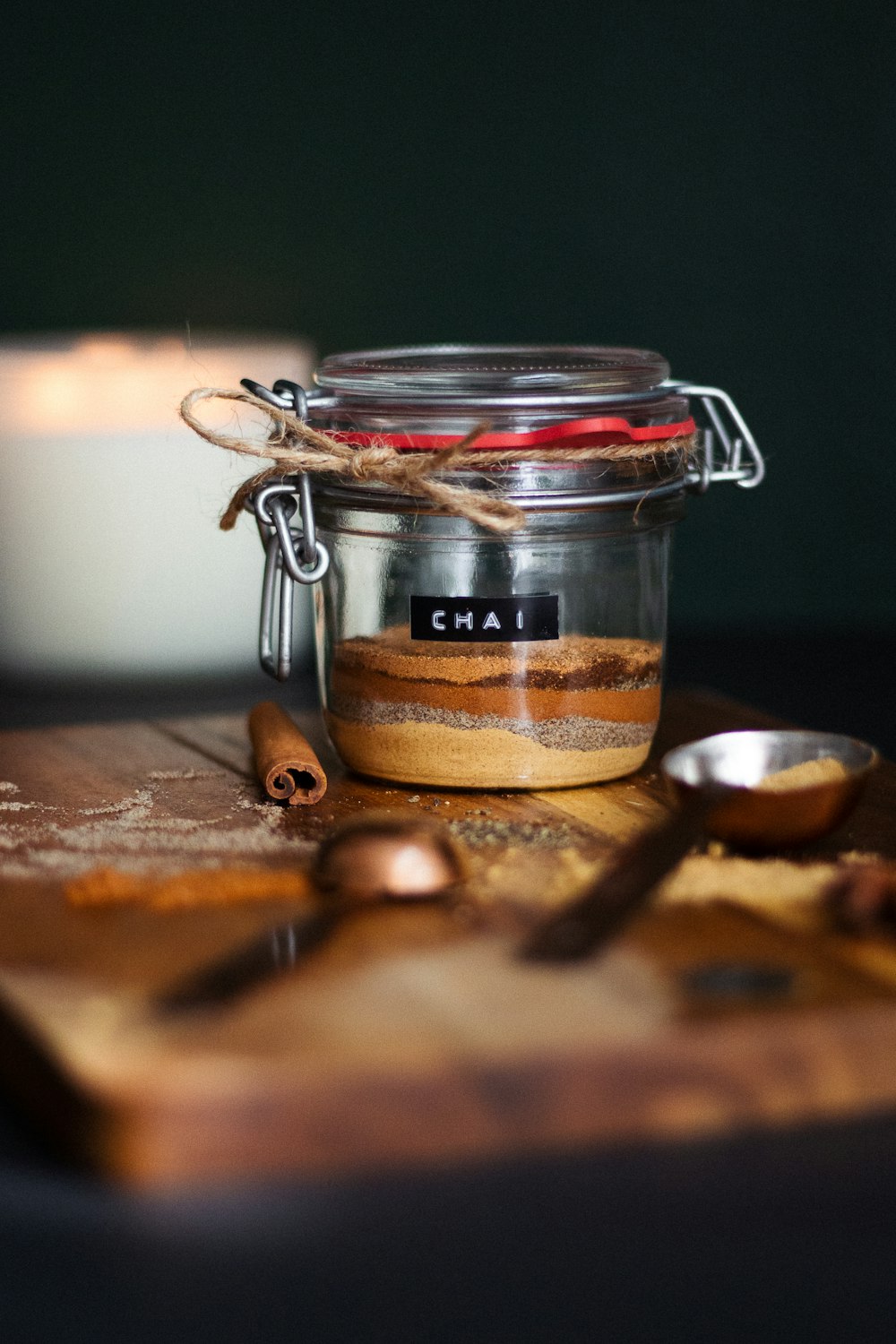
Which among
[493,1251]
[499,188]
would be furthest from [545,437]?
[499,188]

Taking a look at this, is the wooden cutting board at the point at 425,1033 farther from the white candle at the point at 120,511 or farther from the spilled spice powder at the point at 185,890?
the white candle at the point at 120,511

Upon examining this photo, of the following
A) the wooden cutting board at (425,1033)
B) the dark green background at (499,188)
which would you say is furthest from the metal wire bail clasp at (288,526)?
the dark green background at (499,188)

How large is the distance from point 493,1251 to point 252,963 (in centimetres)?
17

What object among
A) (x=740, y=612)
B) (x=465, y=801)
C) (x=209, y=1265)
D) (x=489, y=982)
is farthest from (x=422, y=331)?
(x=209, y=1265)

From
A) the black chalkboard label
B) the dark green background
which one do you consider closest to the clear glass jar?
the black chalkboard label

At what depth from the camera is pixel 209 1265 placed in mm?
434

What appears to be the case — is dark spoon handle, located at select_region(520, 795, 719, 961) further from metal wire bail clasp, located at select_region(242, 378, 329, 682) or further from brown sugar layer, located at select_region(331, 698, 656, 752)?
metal wire bail clasp, located at select_region(242, 378, 329, 682)

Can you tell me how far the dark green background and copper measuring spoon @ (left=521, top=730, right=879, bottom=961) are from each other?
2.10 ft

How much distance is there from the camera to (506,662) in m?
0.80

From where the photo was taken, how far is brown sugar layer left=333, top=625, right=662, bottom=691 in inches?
31.5

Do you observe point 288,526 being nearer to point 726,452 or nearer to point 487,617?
point 487,617

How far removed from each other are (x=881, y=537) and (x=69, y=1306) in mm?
1122

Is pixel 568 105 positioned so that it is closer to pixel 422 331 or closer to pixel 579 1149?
pixel 422 331

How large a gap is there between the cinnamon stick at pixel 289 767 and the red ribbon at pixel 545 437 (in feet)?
0.55
